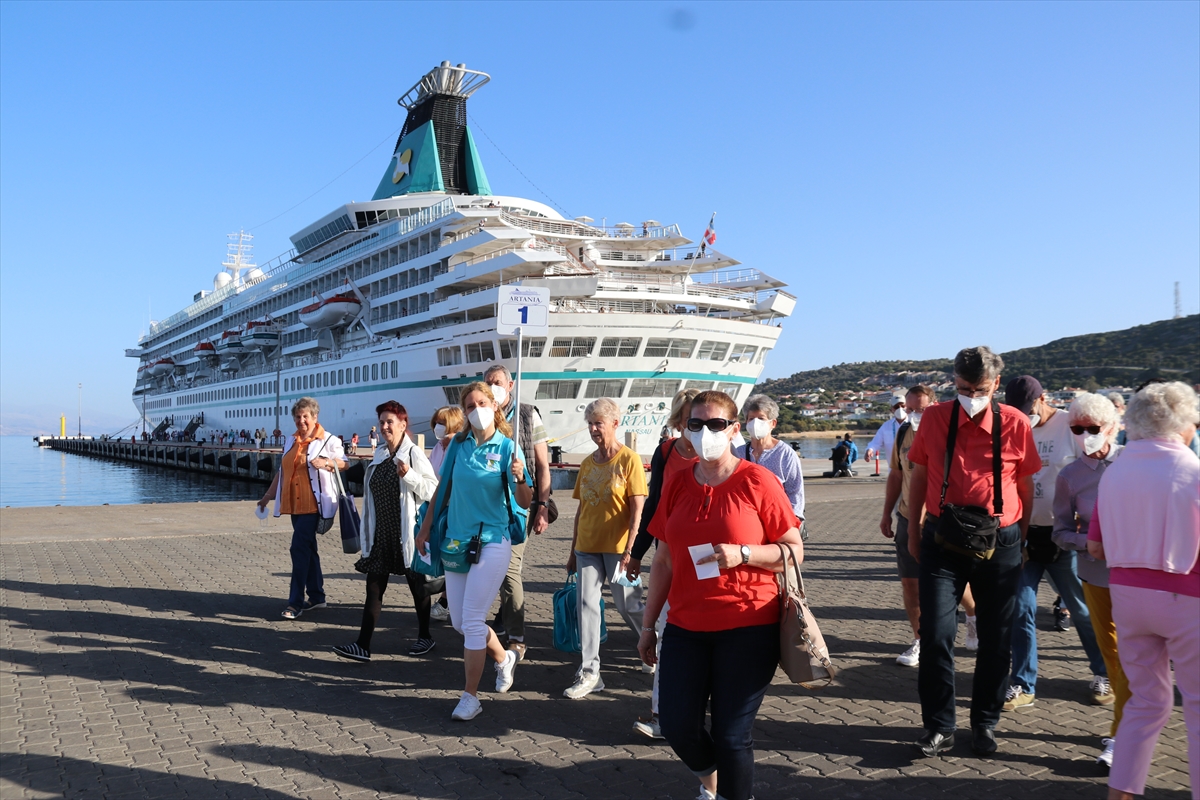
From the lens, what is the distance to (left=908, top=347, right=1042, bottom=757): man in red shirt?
3.98 meters

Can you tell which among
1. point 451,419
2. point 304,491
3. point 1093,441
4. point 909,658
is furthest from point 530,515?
point 1093,441

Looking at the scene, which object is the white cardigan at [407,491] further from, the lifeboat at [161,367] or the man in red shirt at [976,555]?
the lifeboat at [161,367]

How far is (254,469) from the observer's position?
125 ft

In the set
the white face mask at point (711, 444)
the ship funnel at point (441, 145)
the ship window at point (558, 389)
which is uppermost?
the ship funnel at point (441, 145)

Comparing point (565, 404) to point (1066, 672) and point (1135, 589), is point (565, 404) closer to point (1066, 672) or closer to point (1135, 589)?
point (1066, 672)

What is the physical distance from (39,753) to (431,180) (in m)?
43.5

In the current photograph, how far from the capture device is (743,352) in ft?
97.2

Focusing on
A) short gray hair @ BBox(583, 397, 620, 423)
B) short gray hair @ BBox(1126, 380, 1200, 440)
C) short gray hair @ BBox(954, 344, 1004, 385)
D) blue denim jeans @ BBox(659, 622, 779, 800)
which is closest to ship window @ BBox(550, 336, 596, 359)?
short gray hair @ BBox(583, 397, 620, 423)

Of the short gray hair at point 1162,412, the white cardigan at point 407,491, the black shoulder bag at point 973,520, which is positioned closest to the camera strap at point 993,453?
the black shoulder bag at point 973,520

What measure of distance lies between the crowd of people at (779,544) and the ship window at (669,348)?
20474 mm

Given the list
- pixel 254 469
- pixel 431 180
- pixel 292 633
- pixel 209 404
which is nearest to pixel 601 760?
pixel 292 633

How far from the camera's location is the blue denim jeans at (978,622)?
3.99m

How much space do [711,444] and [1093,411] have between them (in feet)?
8.72

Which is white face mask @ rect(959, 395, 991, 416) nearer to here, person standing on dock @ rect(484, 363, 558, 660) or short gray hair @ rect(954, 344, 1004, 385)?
short gray hair @ rect(954, 344, 1004, 385)
